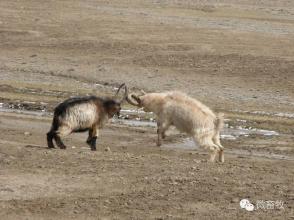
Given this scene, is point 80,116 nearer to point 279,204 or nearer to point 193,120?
point 193,120

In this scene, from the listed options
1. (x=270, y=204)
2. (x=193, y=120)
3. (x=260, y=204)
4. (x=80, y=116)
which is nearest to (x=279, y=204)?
(x=270, y=204)

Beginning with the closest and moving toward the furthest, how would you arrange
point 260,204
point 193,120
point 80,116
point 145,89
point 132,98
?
point 260,204 → point 80,116 → point 193,120 → point 132,98 → point 145,89

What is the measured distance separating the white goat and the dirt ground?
0.53 m

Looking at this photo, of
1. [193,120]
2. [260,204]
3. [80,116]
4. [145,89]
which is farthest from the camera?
[145,89]

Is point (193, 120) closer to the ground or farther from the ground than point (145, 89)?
farther from the ground

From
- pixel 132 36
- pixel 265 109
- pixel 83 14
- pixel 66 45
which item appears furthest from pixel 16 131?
pixel 83 14

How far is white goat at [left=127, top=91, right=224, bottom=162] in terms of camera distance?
1504 cm

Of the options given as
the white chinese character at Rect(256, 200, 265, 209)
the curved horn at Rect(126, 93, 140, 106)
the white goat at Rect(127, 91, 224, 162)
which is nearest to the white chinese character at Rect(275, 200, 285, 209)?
the white chinese character at Rect(256, 200, 265, 209)

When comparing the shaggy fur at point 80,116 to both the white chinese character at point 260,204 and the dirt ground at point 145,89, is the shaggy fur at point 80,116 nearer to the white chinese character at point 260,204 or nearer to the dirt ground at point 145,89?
the dirt ground at point 145,89

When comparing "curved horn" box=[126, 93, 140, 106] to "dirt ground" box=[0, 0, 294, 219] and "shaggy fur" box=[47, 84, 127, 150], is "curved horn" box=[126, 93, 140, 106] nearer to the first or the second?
"shaggy fur" box=[47, 84, 127, 150]

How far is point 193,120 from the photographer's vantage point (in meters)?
15.0

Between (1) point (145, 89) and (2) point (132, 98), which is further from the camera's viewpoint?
(1) point (145, 89)

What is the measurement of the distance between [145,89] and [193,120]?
12.3 m

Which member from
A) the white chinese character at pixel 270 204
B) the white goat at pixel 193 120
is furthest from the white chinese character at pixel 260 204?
the white goat at pixel 193 120
